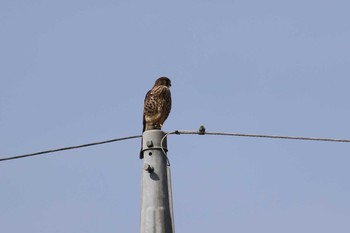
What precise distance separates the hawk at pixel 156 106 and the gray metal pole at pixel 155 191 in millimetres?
557

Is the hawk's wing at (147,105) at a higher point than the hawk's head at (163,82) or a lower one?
lower

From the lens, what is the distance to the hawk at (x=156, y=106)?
237 inches

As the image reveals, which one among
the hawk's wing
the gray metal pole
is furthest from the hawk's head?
the gray metal pole

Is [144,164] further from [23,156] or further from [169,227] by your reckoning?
[23,156]

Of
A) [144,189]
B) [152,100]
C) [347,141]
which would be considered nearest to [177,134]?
[144,189]

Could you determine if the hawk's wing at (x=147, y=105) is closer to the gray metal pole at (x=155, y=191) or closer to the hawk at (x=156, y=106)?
the hawk at (x=156, y=106)

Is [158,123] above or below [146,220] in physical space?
above

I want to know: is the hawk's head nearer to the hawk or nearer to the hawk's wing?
the hawk

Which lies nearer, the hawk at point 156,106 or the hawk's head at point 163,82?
the hawk at point 156,106

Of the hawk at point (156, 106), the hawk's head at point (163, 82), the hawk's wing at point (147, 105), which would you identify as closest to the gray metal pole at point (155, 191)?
the hawk at point (156, 106)

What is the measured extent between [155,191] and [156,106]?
5.23 feet

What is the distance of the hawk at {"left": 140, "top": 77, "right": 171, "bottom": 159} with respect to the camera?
602cm

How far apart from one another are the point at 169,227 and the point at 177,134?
3.20 feet

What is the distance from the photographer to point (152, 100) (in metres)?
6.50
